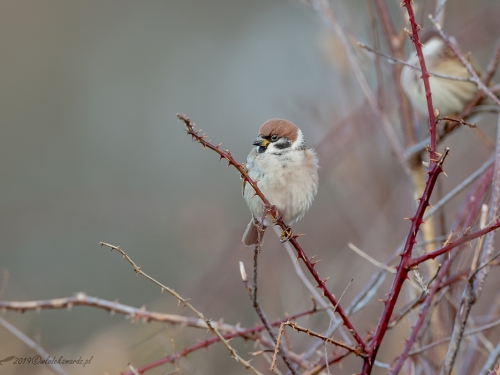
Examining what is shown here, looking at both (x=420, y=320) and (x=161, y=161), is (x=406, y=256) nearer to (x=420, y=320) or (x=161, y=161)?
(x=420, y=320)

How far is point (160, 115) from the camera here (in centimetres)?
1020

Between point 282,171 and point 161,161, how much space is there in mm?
7186

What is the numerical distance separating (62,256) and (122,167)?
5.93 feet

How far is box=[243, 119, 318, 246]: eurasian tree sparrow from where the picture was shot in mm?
2626

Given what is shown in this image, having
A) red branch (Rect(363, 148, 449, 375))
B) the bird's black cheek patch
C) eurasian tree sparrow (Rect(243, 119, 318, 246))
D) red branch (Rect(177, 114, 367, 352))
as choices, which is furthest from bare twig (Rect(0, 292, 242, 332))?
the bird's black cheek patch

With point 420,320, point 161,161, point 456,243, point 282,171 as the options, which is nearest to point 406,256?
point 456,243

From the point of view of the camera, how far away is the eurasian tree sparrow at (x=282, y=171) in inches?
103

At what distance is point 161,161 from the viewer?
9641mm

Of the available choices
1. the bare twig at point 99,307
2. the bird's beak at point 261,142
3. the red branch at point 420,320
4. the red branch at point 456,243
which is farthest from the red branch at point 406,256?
the bird's beak at point 261,142

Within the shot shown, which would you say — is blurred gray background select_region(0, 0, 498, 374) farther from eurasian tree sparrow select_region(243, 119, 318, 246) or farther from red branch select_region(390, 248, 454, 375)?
red branch select_region(390, 248, 454, 375)

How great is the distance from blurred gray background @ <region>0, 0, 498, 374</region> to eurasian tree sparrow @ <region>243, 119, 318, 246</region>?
84 cm

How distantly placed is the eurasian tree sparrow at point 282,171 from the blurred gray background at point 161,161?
0.84 metres

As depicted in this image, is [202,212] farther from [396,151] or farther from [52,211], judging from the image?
[396,151]

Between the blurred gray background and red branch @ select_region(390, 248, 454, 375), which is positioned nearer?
red branch @ select_region(390, 248, 454, 375)
